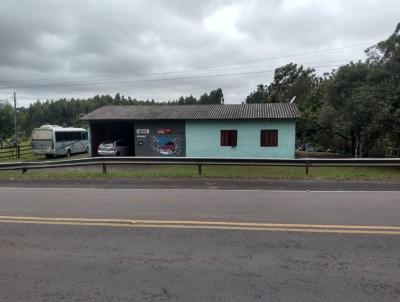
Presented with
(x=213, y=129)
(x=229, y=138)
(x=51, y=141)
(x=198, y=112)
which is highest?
(x=198, y=112)

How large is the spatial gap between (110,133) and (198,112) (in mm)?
9399

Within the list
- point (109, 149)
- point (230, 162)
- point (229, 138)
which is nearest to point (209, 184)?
point (230, 162)

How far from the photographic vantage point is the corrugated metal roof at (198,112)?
2758cm

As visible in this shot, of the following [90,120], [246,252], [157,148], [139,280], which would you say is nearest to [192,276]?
[139,280]

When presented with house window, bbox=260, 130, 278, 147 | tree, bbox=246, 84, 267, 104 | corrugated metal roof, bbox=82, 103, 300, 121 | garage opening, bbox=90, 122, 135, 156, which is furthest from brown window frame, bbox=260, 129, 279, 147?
tree, bbox=246, 84, 267, 104

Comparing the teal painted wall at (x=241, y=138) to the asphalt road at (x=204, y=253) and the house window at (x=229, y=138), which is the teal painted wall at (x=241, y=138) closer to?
the house window at (x=229, y=138)

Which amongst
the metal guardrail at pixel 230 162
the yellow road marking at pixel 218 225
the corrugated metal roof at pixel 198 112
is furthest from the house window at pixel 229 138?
the yellow road marking at pixel 218 225

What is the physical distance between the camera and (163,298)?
373cm

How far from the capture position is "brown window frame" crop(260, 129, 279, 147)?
89.5ft

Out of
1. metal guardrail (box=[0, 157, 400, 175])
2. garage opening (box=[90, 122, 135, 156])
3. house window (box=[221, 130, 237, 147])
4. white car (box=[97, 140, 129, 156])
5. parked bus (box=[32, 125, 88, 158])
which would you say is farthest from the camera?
parked bus (box=[32, 125, 88, 158])

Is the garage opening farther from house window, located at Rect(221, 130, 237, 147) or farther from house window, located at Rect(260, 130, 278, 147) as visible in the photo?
house window, located at Rect(260, 130, 278, 147)

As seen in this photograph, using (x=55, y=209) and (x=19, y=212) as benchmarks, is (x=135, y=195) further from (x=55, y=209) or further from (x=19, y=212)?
(x=19, y=212)

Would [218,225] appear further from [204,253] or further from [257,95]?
[257,95]

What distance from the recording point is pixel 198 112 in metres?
29.3
